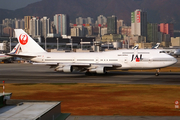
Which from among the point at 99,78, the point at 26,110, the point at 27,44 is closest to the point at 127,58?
the point at 99,78

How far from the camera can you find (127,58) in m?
53.8

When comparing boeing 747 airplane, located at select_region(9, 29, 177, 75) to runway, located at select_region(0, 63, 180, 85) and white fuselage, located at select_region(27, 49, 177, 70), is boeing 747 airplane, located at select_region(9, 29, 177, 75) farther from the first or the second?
runway, located at select_region(0, 63, 180, 85)

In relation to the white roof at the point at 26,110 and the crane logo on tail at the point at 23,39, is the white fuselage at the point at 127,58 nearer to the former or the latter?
the crane logo on tail at the point at 23,39

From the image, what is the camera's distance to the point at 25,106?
Result: 47.4 ft

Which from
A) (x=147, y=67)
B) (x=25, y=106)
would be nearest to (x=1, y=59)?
(x=147, y=67)

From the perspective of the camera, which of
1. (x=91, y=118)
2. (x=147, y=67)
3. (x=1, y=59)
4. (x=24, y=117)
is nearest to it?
(x=24, y=117)

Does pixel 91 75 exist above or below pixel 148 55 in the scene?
below

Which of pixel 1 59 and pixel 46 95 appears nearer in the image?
pixel 46 95

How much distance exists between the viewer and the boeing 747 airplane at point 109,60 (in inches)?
2076

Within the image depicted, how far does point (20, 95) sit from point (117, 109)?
11940 millimetres

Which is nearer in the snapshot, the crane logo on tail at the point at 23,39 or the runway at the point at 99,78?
the runway at the point at 99,78

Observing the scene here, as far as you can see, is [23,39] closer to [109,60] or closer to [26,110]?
[109,60]

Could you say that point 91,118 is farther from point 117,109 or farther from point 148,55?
point 148,55

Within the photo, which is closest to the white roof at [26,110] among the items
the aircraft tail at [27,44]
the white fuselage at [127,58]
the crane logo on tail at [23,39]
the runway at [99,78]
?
the runway at [99,78]
